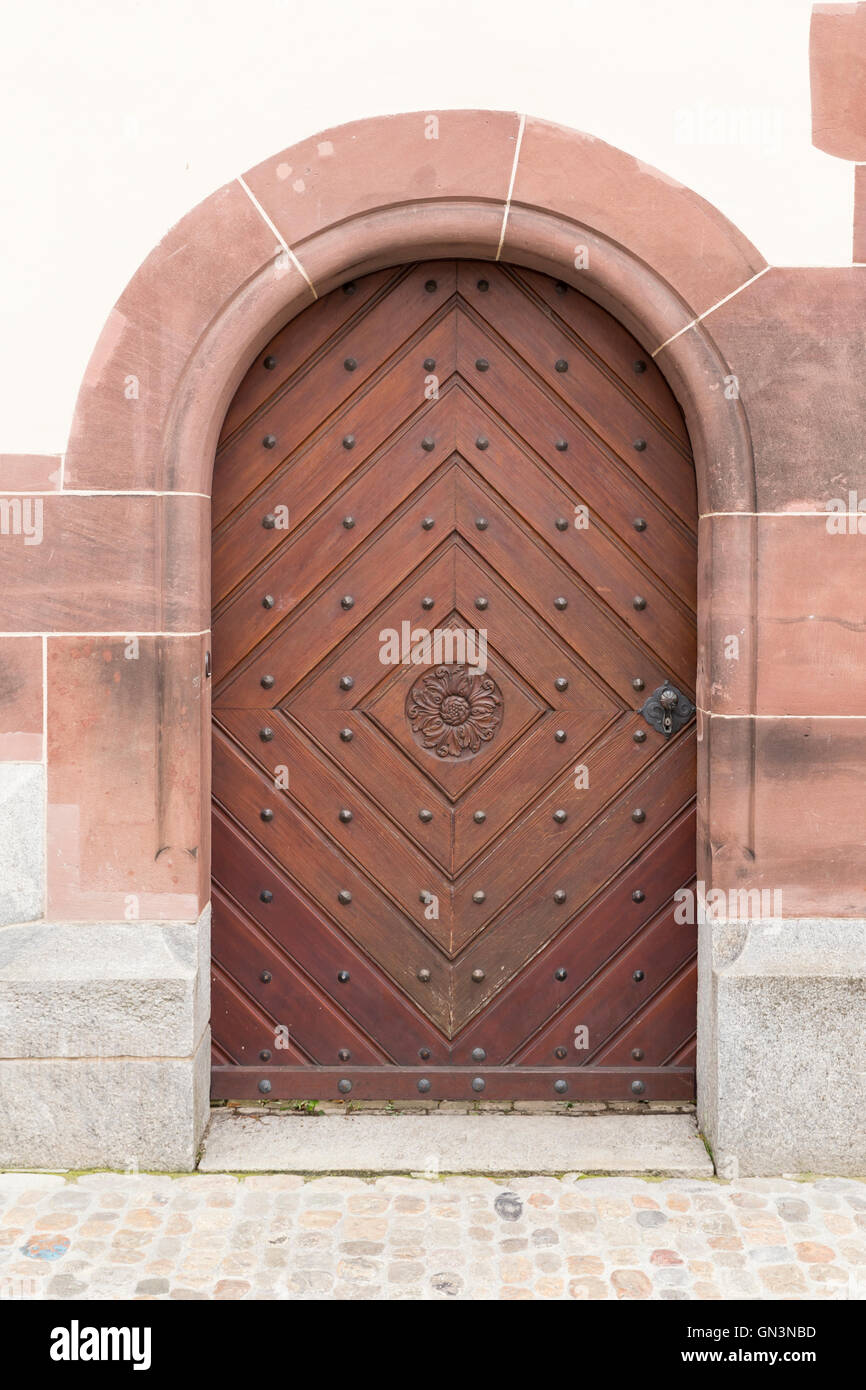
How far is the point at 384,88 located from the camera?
3736 mm

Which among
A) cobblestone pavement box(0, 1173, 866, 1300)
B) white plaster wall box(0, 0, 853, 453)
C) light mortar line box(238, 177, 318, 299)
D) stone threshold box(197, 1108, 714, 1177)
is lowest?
cobblestone pavement box(0, 1173, 866, 1300)

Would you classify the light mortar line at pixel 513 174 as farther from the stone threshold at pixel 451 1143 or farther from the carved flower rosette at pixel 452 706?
the stone threshold at pixel 451 1143

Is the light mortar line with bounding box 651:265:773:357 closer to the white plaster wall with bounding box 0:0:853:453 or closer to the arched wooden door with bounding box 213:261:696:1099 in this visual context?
the white plaster wall with bounding box 0:0:853:453

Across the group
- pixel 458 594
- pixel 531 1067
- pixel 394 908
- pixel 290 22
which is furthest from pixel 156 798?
pixel 290 22

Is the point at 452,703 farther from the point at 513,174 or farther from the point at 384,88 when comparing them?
the point at 384,88

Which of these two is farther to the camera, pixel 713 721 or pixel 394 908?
pixel 394 908

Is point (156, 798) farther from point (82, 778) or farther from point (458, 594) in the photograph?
point (458, 594)

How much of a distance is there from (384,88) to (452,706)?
172 cm

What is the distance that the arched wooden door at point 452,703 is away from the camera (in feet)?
13.2

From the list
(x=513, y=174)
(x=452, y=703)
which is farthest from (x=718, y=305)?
(x=452, y=703)

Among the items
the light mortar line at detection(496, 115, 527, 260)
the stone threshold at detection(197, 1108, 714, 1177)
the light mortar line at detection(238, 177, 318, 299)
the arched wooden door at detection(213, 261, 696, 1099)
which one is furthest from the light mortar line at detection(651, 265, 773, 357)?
the stone threshold at detection(197, 1108, 714, 1177)

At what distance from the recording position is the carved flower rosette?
13.4ft

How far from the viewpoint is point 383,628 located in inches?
161
